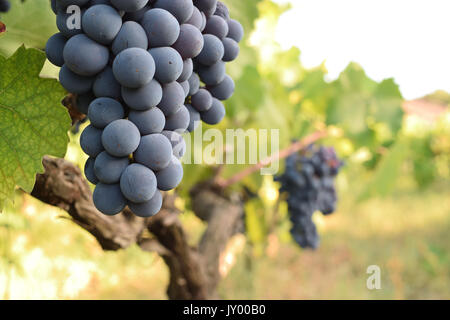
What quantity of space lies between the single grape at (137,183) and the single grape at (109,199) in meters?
0.01

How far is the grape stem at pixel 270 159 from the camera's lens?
1.73m

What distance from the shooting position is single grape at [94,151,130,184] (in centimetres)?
43

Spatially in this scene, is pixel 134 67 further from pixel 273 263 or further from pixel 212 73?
pixel 273 263

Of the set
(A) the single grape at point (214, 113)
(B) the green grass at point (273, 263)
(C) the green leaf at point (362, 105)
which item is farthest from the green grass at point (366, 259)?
(A) the single grape at point (214, 113)

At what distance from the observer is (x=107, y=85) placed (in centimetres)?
45

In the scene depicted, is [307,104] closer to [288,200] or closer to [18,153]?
[288,200]

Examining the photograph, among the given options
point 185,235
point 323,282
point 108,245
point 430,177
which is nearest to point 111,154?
point 108,245

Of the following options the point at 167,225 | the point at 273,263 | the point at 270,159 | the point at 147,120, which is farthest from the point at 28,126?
the point at 273,263

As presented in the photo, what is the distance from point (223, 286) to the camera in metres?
2.89

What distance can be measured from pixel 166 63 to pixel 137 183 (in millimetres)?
133

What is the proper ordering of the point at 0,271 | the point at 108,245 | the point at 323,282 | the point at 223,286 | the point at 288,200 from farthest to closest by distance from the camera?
the point at 323,282 < the point at 223,286 < the point at 288,200 < the point at 0,271 < the point at 108,245

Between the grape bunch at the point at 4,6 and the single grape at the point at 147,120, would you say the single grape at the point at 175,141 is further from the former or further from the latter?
the grape bunch at the point at 4,6

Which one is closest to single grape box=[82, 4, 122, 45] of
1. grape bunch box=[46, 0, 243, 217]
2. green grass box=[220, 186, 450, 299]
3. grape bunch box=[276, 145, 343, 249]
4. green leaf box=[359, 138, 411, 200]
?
grape bunch box=[46, 0, 243, 217]

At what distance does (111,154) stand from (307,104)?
1662 millimetres
